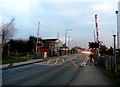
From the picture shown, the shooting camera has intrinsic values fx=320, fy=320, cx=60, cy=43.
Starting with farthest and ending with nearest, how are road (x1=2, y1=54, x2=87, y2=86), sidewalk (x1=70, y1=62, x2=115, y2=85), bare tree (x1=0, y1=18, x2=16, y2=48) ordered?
bare tree (x1=0, y1=18, x2=16, y2=48) → sidewalk (x1=70, y1=62, x2=115, y2=85) → road (x1=2, y1=54, x2=87, y2=86)

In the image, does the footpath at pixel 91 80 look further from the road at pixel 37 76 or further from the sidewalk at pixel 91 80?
the road at pixel 37 76

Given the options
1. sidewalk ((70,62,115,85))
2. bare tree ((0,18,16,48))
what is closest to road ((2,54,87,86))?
sidewalk ((70,62,115,85))

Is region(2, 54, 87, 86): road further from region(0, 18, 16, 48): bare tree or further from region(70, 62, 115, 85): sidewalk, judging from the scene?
region(0, 18, 16, 48): bare tree

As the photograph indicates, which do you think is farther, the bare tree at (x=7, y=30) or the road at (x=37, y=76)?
the bare tree at (x=7, y=30)

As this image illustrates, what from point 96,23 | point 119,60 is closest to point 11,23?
point 96,23

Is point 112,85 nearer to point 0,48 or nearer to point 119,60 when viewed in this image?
point 119,60

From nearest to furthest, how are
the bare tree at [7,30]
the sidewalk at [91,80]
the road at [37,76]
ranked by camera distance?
the road at [37,76] < the sidewalk at [91,80] < the bare tree at [7,30]

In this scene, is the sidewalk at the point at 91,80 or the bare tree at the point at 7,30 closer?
the sidewalk at the point at 91,80

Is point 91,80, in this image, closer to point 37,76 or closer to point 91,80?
point 91,80

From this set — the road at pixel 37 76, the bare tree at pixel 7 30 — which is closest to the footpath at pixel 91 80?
the road at pixel 37 76

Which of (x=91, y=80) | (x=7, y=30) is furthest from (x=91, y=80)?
(x=7, y=30)

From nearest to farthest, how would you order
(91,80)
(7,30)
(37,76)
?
(91,80)
(37,76)
(7,30)

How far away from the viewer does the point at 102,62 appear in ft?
145

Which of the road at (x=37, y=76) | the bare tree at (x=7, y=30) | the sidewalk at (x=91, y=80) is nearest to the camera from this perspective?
the road at (x=37, y=76)
